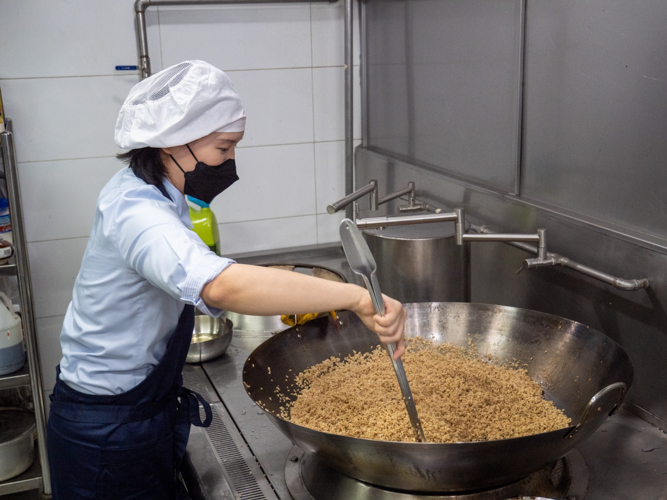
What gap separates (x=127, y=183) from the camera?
39.9 inches

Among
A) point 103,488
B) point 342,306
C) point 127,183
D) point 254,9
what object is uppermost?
point 254,9

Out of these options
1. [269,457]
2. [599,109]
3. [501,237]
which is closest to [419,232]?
[501,237]

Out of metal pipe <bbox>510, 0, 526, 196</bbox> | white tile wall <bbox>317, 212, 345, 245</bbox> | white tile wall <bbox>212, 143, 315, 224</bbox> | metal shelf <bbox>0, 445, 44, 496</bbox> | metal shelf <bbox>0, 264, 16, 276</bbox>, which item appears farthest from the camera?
white tile wall <bbox>317, 212, 345, 245</bbox>

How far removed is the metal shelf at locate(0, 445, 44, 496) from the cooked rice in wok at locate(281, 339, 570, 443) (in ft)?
4.33

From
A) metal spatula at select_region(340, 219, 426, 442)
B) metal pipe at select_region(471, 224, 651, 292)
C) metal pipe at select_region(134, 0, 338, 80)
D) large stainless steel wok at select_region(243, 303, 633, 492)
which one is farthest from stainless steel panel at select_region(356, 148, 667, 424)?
metal pipe at select_region(134, 0, 338, 80)

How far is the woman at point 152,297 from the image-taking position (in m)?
0.85

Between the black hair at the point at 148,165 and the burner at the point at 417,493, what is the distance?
Result: 0.56 m

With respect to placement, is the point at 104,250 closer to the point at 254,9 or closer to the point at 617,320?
the point at 617,320

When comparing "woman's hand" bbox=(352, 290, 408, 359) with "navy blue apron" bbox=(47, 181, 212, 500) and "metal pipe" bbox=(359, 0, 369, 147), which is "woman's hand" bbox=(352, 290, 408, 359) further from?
"metal pipe" bbox=(359, 0, 369, 147)

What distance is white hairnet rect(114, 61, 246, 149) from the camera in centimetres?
97

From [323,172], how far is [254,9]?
67 centimetres

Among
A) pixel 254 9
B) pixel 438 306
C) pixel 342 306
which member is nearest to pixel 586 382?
pixel 438 306

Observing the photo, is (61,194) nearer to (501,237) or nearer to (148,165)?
(148,165)

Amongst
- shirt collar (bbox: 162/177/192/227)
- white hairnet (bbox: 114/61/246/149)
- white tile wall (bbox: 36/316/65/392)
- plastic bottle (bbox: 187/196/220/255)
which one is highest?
white hairnet (bbox: 114/61/246/149)
